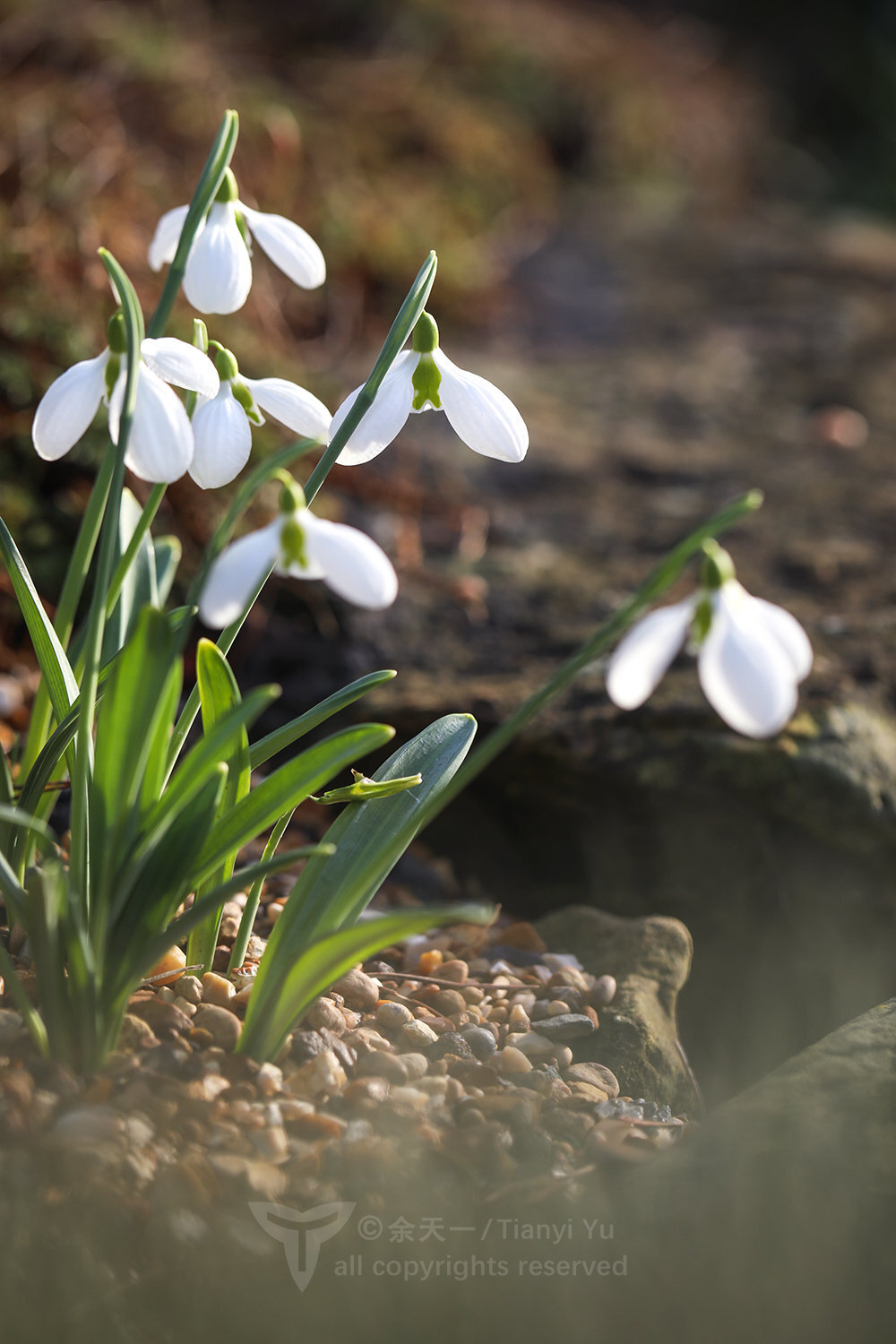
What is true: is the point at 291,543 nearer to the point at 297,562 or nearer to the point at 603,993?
the point at 297,562

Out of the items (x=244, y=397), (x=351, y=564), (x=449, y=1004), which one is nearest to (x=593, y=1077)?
(x=449, y=1004)

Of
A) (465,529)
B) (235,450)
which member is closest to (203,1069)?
(235,450)

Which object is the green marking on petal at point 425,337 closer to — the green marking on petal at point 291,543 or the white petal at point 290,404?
the white petal at point 290,404

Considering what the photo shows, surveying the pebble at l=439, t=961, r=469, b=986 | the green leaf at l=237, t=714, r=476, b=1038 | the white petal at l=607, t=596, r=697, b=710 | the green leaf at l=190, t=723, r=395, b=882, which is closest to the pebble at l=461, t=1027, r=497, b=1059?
the pebble at l=439, t=961, r=469, b=986

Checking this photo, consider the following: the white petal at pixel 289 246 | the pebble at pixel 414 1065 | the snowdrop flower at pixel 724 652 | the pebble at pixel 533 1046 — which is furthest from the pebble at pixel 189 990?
the white petal at pixel 289 246

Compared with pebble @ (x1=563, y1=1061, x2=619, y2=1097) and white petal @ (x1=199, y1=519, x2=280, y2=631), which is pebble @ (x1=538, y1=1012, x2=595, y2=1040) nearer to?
pebble @ (x1=563, y1=1061, x2=619, y2=1097)
